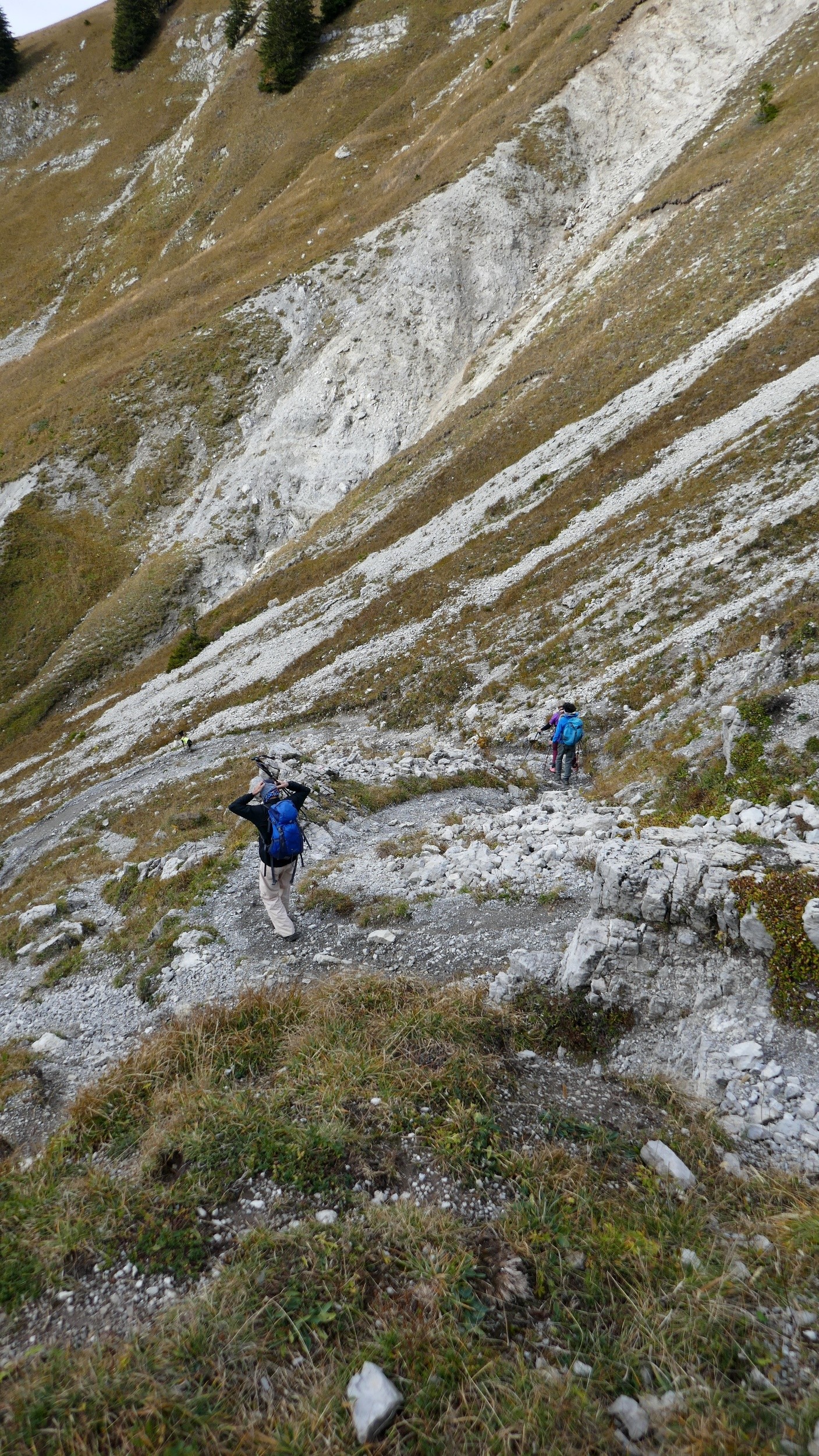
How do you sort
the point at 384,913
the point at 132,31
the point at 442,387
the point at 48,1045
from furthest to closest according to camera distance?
the point at 132,31 < the point at 442,387 < the point at 384,913 < the point at 48,1045

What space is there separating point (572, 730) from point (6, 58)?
611 ft

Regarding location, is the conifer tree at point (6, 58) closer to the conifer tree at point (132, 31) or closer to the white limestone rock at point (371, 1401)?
the conifer tree at point (132, 31)

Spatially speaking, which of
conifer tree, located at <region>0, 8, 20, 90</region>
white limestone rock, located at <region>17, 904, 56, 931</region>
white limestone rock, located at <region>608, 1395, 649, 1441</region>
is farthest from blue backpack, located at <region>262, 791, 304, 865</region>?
conifer tree, located at <region>0, 8, 20, 90</region>

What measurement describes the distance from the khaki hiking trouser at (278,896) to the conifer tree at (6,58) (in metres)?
182

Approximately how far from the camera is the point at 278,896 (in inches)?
450

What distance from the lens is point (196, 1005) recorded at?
9.46m

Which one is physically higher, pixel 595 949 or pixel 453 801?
pixel 595 949

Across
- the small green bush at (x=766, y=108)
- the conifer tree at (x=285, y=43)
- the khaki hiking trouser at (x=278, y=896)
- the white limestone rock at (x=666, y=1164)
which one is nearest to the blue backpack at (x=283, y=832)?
the khaki hiking trouser at (x=278, y=896)

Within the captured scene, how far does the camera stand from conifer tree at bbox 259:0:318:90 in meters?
90.1

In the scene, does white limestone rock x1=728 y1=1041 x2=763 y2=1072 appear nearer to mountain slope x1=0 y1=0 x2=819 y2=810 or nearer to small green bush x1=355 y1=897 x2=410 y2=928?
small green bush x1=355 y1=897 x2=410 y2=928

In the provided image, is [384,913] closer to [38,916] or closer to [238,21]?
[38,916]

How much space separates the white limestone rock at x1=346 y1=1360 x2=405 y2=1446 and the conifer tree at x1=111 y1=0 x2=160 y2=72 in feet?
573

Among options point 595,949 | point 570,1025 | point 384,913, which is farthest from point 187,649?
point 570,1025

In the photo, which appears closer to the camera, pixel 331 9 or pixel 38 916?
pixel 38 916
